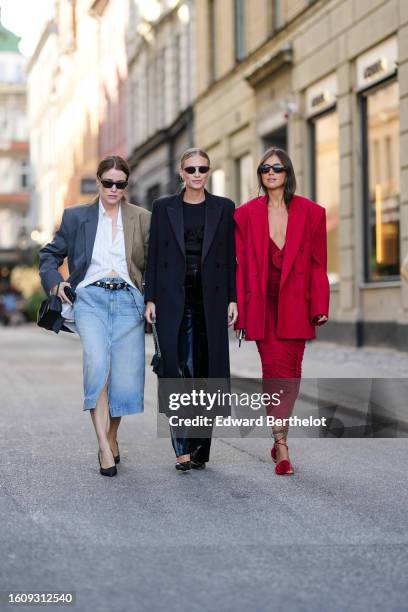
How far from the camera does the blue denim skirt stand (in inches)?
286

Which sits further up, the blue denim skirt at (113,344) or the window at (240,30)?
the window at (240,30)

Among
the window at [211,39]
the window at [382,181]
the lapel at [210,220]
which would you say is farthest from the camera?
the window at [211,39]

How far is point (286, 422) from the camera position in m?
7.28

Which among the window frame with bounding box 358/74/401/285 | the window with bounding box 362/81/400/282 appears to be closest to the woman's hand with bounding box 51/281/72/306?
the window with bounding box 362/81/400/282

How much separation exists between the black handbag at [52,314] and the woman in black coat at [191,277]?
521mm

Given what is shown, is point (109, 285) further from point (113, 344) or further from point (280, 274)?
point (280, 274)

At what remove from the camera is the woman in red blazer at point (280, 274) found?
23.7 feet

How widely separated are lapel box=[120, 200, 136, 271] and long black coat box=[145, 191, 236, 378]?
152 millimetres

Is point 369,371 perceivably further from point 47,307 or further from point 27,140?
point 27,140

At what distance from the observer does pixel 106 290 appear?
729 centimetres

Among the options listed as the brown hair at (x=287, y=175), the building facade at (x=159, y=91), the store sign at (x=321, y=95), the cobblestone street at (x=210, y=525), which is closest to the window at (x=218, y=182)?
the building facade at (x=159, y=91)

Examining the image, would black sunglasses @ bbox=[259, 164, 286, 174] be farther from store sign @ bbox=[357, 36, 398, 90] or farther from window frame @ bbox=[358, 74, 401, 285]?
window frame @ bbox=[358, 74, 401, 285]

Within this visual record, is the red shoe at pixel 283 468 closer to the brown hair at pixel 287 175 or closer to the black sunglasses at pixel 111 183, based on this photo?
the brown hair at pixel 287 175

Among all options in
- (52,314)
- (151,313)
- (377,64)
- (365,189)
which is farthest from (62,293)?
(365,189)
